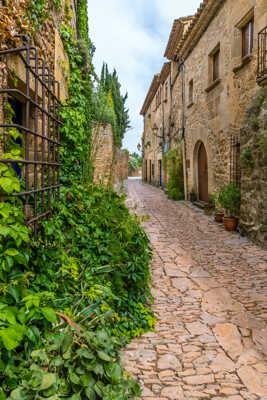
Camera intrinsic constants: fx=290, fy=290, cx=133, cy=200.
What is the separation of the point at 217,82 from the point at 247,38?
135 centimetres

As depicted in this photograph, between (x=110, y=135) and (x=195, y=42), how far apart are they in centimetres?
414

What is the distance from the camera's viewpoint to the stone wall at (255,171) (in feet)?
16.3

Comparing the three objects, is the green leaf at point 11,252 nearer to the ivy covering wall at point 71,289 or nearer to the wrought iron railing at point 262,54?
the ivy covering wall at point 71,289

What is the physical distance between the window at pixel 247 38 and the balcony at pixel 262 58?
700 mm

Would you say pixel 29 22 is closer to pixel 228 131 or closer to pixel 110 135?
pixel 228 131

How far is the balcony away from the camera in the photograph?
200 inches

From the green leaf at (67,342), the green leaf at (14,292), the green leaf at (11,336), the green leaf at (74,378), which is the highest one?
the green leaf at (14,292)

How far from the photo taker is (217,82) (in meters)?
7.59

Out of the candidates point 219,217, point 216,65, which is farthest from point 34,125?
point 216,65

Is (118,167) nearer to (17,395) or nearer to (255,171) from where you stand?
(255,171)

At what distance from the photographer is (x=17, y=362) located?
4.56 ft

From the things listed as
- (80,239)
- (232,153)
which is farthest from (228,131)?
(80,239)

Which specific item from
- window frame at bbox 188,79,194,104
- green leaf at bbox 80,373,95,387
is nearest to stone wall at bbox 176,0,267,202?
window frame at bbox 188,79,194,104

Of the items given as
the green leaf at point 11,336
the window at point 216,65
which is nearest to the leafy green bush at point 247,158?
the window at point 216,65
